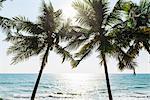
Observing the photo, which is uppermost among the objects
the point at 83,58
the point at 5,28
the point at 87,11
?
the point at 87,11

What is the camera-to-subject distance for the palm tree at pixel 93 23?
2195 centimetres

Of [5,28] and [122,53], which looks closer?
[5,28]

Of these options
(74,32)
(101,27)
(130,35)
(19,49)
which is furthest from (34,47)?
(130,35)

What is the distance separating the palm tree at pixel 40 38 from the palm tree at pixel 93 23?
923 millimetres

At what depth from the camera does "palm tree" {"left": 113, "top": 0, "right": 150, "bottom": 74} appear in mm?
21562

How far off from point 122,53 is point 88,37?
237cm

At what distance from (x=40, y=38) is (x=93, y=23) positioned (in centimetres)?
372

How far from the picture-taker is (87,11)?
Answer: 22.7m

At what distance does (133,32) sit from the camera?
21.6m

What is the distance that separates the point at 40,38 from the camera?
77.0ft

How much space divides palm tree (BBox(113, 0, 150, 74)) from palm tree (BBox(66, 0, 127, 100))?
63cm

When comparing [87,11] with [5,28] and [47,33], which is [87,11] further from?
[5,28]

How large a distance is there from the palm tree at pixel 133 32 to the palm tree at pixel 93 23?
2.07 feet

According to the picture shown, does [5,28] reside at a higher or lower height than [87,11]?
lower
